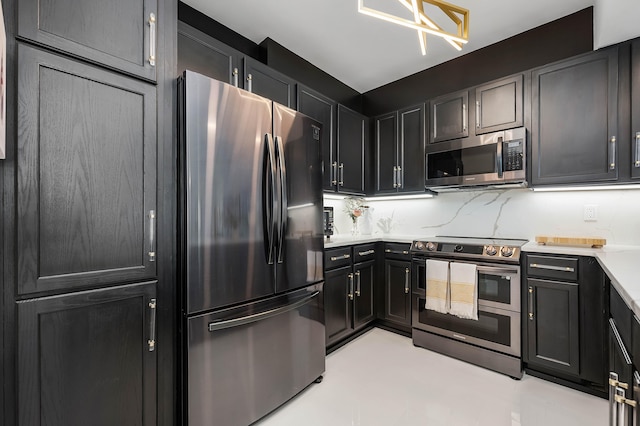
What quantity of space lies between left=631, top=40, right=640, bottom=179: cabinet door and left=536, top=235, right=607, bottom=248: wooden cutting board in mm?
545

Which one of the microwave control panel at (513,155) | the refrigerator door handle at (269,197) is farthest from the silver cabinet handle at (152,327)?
the microwave control panel at (513,155)

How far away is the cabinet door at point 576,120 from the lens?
2.16 meters

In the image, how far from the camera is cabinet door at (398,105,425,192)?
10.3 feet

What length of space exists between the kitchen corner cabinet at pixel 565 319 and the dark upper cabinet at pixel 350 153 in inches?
69.4

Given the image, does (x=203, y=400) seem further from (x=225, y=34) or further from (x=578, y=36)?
(x=578, y=36)

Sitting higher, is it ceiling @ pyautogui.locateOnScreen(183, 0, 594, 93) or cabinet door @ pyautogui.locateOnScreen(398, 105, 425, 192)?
ceiling @ pyautogui.locateOnScreen(183, 0, 594, 93)

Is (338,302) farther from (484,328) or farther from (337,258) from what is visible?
(484,328)

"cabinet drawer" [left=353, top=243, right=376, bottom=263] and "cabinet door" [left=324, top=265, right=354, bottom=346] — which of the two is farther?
"cabinet drawer" [left=353, top=243, right=376, bottom=263]

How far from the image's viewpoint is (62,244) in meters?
1.13

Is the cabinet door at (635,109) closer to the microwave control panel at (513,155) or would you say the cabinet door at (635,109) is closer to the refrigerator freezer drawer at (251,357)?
the microwave control panel at (513,155)

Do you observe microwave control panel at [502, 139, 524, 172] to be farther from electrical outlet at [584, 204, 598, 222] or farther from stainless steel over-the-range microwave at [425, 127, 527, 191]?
electrical outlet at [584, 204, 598, 222]

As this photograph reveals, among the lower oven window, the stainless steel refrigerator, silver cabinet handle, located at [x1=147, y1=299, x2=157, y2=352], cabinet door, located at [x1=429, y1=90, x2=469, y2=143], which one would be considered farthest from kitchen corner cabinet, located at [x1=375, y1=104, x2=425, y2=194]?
silver cabinet handle, located at [x1=147, y1=299, x2=157, y2=352]

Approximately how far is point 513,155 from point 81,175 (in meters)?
2.95

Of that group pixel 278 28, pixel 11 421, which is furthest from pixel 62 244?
pixel 278 28
